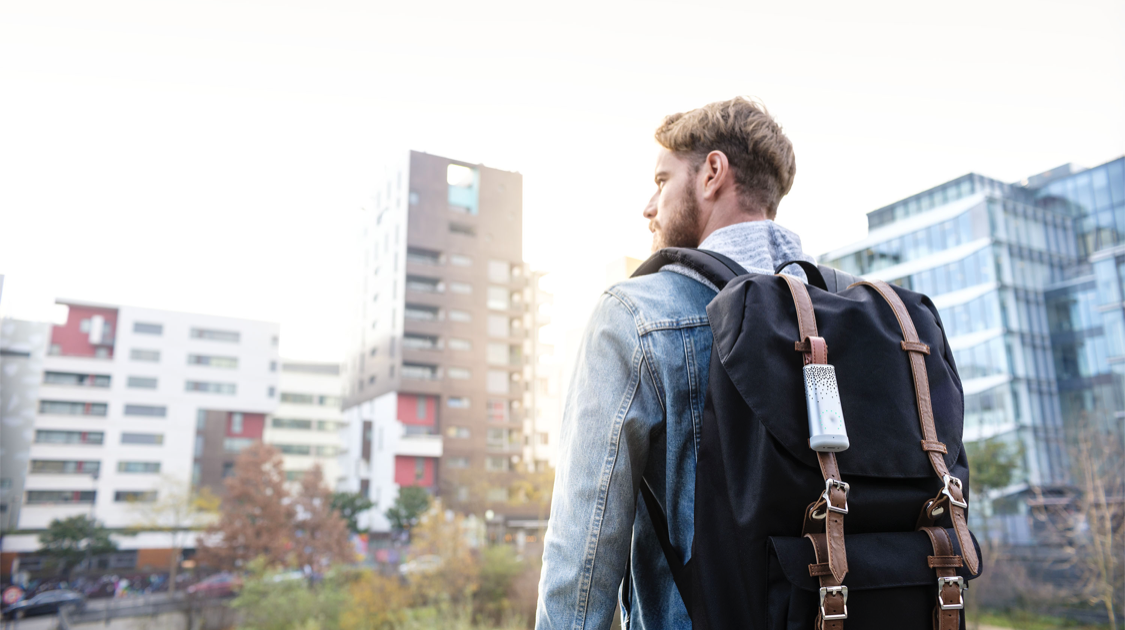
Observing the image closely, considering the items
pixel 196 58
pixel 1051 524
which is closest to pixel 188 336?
pixel 196 58

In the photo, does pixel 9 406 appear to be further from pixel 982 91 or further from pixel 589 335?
pixel 982 91

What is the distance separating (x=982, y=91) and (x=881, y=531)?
443 centimetres

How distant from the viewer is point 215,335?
31.1 feet

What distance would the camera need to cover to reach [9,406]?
566 cm

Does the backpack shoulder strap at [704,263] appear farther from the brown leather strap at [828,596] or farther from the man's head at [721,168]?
the brown leather strap at [828,596]

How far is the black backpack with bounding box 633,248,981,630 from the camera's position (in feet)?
1.65

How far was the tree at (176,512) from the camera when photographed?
8570 millimetres

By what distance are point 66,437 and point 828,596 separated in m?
10.1

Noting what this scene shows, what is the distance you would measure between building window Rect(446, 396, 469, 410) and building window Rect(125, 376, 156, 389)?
412cm

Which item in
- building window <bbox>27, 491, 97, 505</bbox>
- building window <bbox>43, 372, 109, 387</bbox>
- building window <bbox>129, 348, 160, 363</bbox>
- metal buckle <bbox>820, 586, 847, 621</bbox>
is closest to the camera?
metal buckle <bbox>820, 586, 847, 621</bbox>

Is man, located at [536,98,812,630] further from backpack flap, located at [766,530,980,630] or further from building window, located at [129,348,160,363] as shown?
building window, located at [129,348,160,363]

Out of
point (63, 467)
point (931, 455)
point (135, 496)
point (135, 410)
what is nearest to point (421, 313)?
point (135, 410)

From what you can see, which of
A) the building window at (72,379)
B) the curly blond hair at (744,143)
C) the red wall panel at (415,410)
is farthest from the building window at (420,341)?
the curly blond hair at (744,143)

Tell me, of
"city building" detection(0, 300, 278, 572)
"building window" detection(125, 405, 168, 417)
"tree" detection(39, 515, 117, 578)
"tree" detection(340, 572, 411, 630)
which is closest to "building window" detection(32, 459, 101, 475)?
"city building" detection(0, 300, 278, 572)
